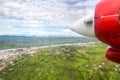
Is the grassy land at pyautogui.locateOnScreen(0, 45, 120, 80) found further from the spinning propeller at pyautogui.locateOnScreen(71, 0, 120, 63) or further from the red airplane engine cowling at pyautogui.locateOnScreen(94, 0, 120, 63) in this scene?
the red airplane engine cowling at pyautogui.locateOnScreen(94, 0, 120, 63)

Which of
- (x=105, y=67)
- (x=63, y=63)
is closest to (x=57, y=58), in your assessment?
(x=63, y=63)

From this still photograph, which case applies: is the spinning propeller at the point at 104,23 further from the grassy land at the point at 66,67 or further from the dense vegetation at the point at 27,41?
the dense vegetation at the point at 27,41

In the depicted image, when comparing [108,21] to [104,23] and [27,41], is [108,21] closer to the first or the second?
[104,23]

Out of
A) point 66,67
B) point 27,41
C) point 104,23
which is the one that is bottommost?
point 66,67

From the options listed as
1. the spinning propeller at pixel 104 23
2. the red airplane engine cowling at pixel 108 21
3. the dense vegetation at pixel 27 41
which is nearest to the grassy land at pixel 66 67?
the dense vegetation at pixel 27 41

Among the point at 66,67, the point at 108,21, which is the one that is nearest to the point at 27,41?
the point at 66,67

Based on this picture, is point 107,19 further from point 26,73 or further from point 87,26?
point 26,73
